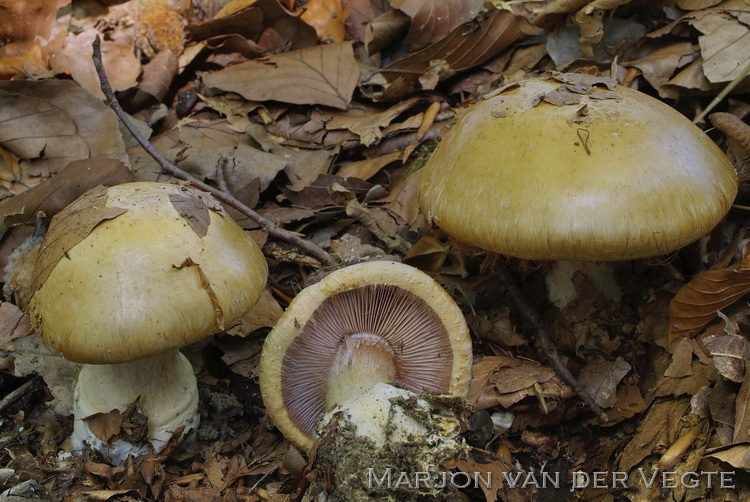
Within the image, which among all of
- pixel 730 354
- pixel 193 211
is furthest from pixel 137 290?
pixel 730 354

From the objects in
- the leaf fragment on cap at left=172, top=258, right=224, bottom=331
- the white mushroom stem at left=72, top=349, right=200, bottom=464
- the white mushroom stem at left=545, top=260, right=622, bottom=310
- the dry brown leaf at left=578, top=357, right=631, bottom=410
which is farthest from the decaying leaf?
the dry brown leaf at left=578, top=357, right=631, bottom=410

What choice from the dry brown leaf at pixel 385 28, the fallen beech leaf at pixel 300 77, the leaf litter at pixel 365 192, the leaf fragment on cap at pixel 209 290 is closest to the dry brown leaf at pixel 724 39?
the leaf litter at pixel 365 192

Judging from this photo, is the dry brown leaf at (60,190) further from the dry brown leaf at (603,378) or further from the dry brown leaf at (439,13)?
the dry brown leaf at (603,378)

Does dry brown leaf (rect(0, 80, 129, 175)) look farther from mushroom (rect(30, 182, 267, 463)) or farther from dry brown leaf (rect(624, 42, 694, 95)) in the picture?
dry brown leaf (rect(624, 42, 694, 95))

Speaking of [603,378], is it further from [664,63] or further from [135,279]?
[135,279]

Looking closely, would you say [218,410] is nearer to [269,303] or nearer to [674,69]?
[269,303]

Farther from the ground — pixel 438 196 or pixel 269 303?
pixel 438 196

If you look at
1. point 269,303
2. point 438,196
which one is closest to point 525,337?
point 438,196
